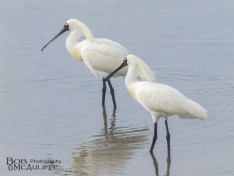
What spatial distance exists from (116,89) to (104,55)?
1.10 m

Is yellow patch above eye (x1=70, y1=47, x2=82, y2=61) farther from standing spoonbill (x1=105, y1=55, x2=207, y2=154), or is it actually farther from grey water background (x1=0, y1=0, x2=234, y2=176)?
standing spoonbill (x1=105, y1=55, x2=207, y2=154)

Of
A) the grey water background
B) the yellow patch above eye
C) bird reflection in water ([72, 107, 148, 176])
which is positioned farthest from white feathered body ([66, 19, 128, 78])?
bird reflection in water ([72, 107, 148, 176])

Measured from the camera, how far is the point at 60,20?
21.7m

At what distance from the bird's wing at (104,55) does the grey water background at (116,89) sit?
2.15ft

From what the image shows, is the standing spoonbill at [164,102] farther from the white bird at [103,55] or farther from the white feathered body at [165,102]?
the white bird at [103,55]

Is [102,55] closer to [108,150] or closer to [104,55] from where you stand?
[104,55]

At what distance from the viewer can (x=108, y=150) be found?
42.9ft

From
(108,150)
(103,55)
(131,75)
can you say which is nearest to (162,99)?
(131,75)

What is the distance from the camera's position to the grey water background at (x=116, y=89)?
12.7 metres

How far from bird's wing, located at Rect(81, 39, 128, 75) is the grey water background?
25.8 inches

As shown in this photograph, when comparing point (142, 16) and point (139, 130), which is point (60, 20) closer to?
point (142, 16)

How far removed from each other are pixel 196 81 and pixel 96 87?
6.54ft

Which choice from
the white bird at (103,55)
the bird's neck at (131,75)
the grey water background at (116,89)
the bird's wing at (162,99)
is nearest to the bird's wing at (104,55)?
the white bird at (103,55)

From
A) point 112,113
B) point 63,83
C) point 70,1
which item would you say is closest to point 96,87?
point 63,83
